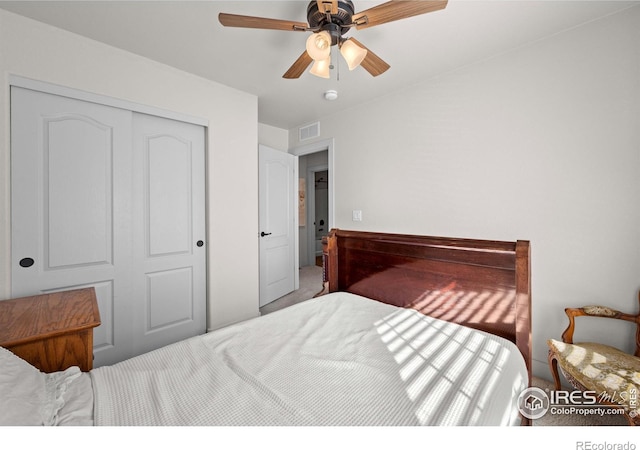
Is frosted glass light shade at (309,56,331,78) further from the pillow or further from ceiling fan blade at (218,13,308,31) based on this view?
the pillow

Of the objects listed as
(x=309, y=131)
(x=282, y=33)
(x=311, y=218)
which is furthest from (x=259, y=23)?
(x=311, y=218)

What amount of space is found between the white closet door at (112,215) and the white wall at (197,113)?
0.09m

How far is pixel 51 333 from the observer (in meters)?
1.19

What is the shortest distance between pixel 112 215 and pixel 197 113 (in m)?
1.16

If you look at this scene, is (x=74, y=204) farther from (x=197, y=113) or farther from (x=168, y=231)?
(x=197, y=113)

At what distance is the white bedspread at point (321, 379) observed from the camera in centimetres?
80

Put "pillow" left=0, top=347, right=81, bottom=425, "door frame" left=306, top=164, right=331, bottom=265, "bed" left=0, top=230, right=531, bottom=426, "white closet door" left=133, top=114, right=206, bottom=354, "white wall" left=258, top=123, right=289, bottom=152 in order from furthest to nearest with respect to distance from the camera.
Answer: "door frame" left=306, top=164, right=331, bottom=265, "white wall" left=258, top=123, right=289, bottom=152, "white closet door" left=133, top=114, right=206, bottom=354, "bed" left=0, top=230, right=531, bottom=426, "pillow" left=0, top=347, right=81, bottom=425

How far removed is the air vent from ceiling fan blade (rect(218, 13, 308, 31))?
2225mm

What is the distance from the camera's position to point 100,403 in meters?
0.81

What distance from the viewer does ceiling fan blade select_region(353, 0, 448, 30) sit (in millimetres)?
1194

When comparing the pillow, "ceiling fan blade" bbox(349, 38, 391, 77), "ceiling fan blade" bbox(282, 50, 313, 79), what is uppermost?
"ceiling fan blade" bbox(282, 50, 313, 79)

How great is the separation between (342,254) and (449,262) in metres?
0.78

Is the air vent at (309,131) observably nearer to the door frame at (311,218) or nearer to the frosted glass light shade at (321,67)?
→ the door frame at (311,218)

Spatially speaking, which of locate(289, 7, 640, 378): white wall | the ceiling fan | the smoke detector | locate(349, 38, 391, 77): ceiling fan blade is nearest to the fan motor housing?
the ceiling fan
